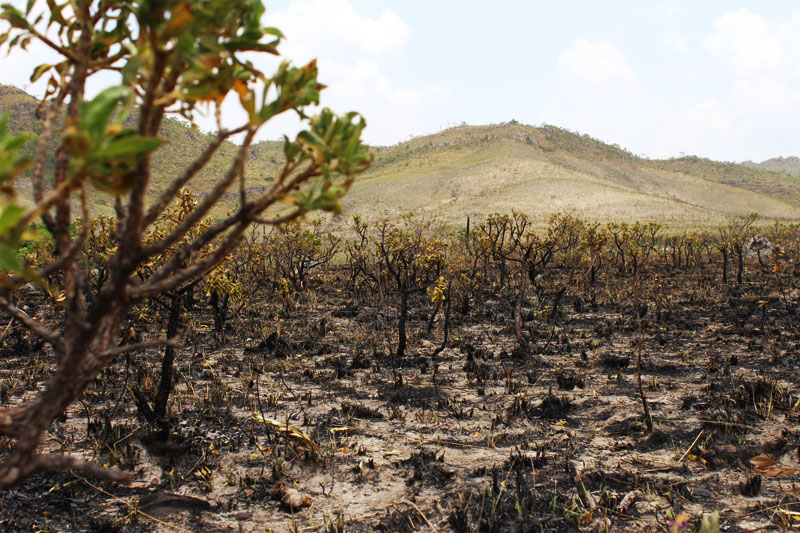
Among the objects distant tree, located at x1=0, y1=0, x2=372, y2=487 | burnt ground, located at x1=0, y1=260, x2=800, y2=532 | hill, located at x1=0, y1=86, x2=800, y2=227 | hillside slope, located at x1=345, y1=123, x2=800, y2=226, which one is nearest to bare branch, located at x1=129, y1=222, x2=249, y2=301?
distant tree, located at x1=0, y1=0, x2=372, y2=487

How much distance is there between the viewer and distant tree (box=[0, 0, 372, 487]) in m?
0.92

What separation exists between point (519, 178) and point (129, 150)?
5309cm

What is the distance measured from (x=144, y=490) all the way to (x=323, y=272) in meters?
12.6

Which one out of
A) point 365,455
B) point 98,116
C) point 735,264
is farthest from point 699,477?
point 735,264

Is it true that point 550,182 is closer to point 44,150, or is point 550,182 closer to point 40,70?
point 40,70

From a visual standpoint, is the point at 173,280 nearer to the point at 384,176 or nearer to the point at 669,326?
the point at 669,326

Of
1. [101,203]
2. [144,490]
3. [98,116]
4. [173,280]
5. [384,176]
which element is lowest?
[144,490]

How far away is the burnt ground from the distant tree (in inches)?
98.4

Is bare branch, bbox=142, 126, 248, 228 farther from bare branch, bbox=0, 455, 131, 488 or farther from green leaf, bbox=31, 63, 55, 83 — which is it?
green leaf, bbox=31, 63, 55, 83

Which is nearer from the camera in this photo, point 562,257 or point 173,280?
point 173,280

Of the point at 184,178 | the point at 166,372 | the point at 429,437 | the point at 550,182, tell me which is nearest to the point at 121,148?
the point at 184,178

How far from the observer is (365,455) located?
4.46m

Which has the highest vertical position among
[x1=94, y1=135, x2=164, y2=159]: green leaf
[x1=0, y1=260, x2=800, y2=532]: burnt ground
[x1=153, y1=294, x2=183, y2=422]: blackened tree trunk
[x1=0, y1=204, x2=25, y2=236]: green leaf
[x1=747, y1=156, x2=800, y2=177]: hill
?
[x1=747, y1=156, x2=800, y2=177]: hill

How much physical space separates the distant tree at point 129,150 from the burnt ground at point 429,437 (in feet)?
8.20
